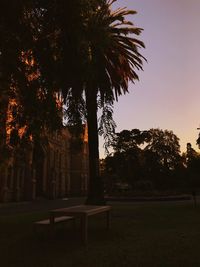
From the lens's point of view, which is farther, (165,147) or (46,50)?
(165,147)

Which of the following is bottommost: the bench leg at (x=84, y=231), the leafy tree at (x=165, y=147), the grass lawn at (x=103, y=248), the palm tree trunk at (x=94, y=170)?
the grass lawn at (x=103, y=248)

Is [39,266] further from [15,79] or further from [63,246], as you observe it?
[15,79]

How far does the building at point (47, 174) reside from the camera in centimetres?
1126

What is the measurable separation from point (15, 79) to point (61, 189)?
2294 inches

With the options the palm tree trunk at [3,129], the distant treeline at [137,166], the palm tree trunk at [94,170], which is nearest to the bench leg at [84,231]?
the palm tree trunk at [3,129]

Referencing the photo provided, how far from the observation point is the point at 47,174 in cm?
5541

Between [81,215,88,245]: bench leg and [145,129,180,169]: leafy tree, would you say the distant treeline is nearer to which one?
[145,129,180,169]: leafy tree

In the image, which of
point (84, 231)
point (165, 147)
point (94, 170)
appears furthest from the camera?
point (165, 147)

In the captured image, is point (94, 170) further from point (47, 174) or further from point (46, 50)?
point (47, 174)

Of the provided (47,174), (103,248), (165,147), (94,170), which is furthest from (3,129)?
(165,147)

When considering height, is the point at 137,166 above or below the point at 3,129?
above

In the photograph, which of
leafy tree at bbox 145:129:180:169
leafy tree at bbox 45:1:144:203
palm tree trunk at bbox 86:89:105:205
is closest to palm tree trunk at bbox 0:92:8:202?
leafy tree at bbox 45:1:144:203

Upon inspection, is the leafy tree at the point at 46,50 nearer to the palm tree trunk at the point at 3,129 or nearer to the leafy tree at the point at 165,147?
the palm tree trunk at the point at 3,129

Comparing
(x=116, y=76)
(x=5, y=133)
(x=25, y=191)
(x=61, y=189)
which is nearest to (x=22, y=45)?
(x=5, y=133)
